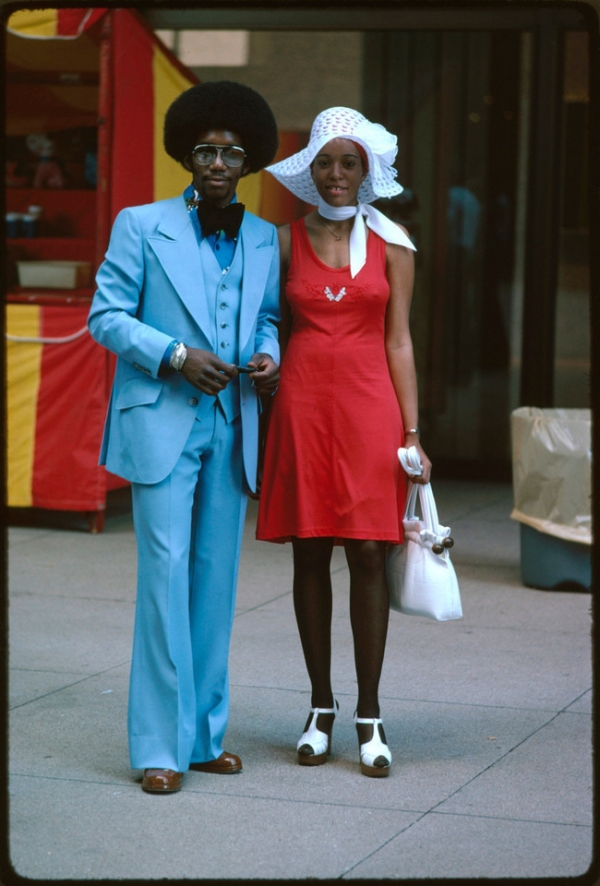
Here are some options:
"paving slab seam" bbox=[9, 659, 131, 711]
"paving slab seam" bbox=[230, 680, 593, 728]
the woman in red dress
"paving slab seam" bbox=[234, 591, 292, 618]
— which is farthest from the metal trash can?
the woman in red dress

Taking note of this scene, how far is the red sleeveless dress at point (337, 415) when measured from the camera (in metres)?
4.06

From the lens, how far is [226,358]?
394 centimetres

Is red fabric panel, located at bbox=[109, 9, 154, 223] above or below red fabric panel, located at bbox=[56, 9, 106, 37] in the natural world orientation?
below

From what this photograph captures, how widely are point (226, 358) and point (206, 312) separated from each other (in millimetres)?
154

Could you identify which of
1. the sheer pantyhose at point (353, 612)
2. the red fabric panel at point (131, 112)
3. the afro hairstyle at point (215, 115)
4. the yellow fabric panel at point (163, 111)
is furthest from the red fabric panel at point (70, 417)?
the afro hairstyle at point (215, 115)

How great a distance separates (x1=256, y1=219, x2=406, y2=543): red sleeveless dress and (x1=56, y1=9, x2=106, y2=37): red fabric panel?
365 cm

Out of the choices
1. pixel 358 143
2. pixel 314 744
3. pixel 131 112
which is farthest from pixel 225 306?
pixel 131 112

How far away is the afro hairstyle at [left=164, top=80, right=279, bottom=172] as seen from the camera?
3828 mm

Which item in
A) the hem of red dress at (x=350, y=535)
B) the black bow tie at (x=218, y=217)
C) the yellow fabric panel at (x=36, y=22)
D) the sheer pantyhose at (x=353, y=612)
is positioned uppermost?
the yellow fabric panel at (x=36, y=22)

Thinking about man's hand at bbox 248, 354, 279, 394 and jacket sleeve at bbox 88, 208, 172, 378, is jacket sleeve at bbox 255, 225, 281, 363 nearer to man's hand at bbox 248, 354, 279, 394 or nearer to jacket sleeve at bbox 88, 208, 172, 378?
man's hand at bbox 248, 354, 279, 394

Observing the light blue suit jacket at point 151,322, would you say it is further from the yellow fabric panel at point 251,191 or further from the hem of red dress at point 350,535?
the yellow fabric panel at point 251,191

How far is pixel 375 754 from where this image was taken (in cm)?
403

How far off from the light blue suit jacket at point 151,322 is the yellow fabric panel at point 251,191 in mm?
4459

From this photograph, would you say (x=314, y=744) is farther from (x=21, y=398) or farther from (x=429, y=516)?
(x=21, y=398)
